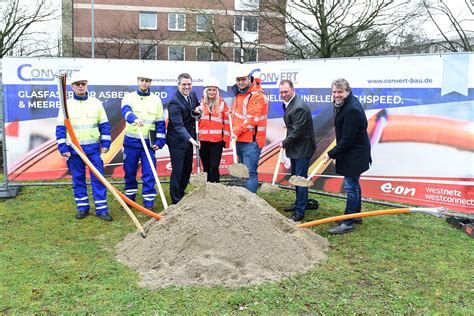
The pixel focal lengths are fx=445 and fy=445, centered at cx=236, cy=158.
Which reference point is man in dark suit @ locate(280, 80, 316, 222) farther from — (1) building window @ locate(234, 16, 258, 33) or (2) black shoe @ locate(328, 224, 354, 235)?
(1) building window @ locate(234, 16, 258, 33)

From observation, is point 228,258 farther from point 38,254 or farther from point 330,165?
point 330,165

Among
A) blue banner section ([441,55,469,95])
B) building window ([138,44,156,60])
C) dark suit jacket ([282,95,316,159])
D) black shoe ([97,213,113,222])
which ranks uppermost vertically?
building window ([138,44,156,60])

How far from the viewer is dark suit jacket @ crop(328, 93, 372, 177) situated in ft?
16.6

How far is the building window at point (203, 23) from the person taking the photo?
25719mm

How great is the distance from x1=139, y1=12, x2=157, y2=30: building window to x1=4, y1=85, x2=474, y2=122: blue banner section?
32651 millimetres

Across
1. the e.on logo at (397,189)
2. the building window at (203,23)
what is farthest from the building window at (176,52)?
the e.on logo at (397,189)

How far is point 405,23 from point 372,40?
1627mm

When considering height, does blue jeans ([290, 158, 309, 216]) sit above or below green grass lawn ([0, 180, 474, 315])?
above

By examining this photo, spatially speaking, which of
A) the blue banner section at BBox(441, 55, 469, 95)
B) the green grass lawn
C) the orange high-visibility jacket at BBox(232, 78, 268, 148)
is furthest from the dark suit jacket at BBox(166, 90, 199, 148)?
the blue banner section at BBox(441, 55, 469, 95)

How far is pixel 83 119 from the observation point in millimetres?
5672

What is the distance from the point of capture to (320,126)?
733cm

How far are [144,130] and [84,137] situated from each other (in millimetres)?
787

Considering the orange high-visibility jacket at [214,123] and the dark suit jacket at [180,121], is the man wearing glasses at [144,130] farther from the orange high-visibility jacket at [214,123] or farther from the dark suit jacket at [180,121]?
the orange high-visibility jacket at [214,123]

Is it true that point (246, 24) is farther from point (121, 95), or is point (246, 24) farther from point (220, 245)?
point (220, 245)
